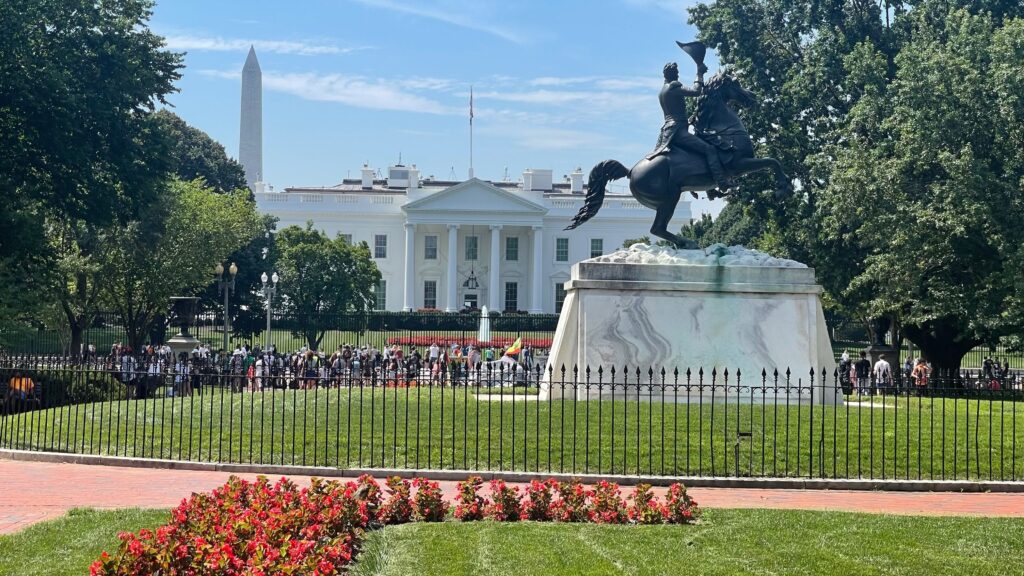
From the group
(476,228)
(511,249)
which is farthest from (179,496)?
(511,249)

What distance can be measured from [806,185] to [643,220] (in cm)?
5308

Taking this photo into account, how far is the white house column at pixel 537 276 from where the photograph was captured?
85.2 metres

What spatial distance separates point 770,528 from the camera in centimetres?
987

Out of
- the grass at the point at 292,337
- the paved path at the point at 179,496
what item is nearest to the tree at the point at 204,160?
the grass at the point at 292,337

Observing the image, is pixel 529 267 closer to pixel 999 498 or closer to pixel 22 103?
pixel 22 103

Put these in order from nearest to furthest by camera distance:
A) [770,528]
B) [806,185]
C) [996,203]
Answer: [770,528] → [996,203] → [806,185]

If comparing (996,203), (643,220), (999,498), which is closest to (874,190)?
(996,203)

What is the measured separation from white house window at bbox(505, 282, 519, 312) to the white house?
8 cm

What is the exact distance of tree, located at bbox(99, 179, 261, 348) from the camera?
4081 cm

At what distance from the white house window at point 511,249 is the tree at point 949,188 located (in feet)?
189

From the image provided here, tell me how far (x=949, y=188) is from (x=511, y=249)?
62.0 metres

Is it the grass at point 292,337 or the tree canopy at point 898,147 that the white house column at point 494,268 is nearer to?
the grass at point 292,337

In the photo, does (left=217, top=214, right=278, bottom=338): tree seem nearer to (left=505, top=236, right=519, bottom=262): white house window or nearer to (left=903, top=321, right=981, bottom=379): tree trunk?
(left=903, top=321, right=981, bottom=379): tree trunk

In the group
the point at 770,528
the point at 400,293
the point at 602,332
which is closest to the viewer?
the point at 770,528
